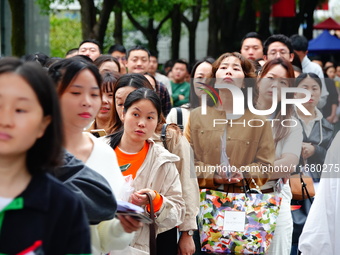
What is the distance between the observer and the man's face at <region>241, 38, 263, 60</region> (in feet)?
29.5

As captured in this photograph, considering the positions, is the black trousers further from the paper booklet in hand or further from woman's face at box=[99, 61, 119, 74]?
woman's face at box=[99, 61, 119, 74]

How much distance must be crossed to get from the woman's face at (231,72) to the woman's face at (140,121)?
1.04 m

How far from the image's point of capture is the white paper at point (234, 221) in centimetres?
548

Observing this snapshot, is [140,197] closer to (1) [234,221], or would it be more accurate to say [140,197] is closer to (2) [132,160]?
(2) [132,160]

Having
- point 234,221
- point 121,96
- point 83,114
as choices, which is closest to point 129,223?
point 83,114

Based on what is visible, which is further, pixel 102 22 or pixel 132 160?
pixel 102 22

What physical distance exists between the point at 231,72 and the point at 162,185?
4.64 ft

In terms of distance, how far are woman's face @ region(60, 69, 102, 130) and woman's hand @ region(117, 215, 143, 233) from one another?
557 mm

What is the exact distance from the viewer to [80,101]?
359cm

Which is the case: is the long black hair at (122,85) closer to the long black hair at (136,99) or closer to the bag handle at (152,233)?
the long black hair at (136,99)

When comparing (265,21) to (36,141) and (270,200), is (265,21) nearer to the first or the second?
(270,200)

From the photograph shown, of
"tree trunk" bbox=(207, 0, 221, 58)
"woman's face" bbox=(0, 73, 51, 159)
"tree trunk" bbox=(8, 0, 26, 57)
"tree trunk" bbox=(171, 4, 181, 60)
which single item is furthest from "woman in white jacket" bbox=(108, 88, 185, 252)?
"tree trunk" bbox=(171, 4, 181, 60)

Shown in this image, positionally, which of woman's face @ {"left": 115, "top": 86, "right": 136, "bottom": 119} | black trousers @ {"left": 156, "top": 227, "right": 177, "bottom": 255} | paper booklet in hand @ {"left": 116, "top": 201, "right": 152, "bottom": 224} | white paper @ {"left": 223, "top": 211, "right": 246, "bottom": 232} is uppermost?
woman's face @ {"left": 115, "top": 86, "right": 136, "bottom": 119}

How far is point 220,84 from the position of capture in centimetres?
598
